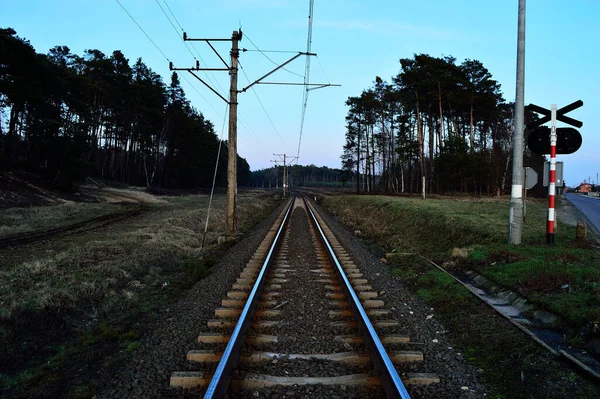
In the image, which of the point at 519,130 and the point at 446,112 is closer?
the point at 519,130

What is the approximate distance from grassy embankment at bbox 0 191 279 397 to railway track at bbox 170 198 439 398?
1.14 metres

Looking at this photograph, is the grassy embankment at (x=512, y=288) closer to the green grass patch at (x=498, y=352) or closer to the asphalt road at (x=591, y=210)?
the green grass patch at (x=498, y=352)

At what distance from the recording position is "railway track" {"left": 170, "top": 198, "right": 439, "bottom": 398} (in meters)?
3.53

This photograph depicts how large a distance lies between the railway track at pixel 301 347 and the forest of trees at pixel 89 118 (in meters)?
30.5

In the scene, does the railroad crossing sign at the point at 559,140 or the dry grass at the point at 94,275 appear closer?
the dry grass at the point at 94,275

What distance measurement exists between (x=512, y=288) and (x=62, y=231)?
53.7 ft

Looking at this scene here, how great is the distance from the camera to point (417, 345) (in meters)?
4.59

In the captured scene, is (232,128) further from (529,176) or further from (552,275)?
(552,275)

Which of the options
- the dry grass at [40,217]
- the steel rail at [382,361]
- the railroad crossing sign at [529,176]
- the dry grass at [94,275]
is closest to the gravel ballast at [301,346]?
the steel rail at [382,361]

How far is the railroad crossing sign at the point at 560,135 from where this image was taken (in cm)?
941

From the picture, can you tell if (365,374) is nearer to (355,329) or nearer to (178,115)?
(355,329)

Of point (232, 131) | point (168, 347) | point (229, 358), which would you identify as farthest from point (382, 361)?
point (232, 131)

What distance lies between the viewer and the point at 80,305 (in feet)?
21.2

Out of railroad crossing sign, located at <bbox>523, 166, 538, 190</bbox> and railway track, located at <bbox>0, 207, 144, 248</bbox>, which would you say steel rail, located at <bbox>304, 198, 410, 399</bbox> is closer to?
railroad crossing sign, located at <bbox>523, 166, 538, 190</bbox>
